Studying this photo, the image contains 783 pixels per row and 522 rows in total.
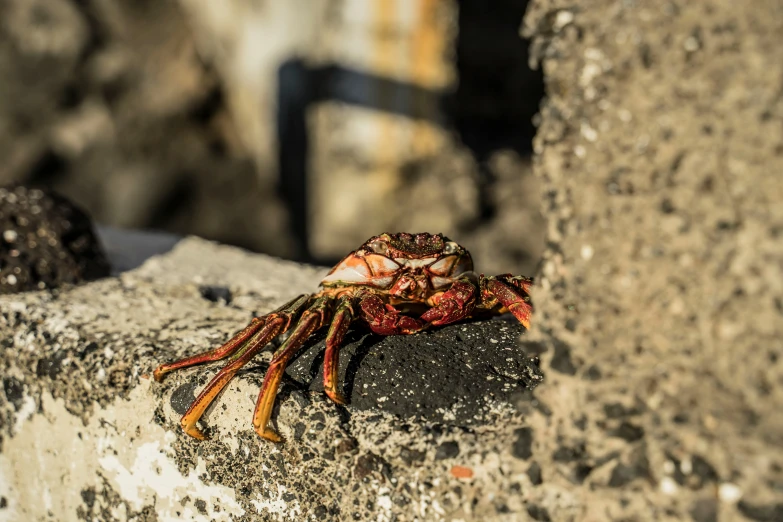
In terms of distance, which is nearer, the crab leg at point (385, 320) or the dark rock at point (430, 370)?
the dark rock at point (430, 370)

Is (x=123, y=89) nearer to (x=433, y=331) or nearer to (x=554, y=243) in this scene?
(x=433, y=331)

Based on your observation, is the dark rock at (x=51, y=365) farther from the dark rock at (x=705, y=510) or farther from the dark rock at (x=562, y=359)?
the dark rock at (x=705, y=510)

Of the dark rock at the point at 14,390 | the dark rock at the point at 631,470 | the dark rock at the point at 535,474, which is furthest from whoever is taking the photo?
the dark rock at the point at 14,390

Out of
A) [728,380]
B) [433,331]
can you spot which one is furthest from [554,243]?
[433,331]

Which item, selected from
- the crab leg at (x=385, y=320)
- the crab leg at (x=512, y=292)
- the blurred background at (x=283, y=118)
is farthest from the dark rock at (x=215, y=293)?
the blurred background at (x=283, y=118)

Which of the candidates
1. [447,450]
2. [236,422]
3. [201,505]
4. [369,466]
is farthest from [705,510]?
[201,505]

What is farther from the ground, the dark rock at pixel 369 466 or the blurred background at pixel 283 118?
the blurred background at pixel 283 118

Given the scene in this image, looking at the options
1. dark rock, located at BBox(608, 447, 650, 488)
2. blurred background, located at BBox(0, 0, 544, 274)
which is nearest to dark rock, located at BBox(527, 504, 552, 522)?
dark rock, located at BBox(608, 447, 650, 488)

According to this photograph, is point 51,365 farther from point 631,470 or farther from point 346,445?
point 631,470
